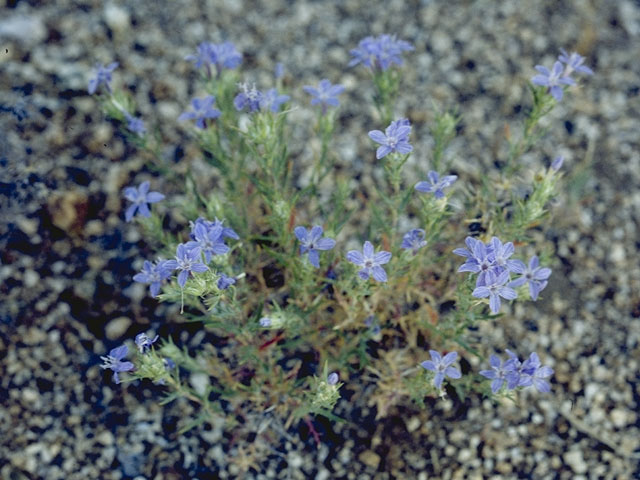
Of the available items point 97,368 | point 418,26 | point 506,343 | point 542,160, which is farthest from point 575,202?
point 97,368

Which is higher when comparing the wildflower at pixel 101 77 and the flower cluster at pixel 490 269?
the wildflower at pixel 101 77

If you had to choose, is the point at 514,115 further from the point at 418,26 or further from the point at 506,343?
the point at 506,343

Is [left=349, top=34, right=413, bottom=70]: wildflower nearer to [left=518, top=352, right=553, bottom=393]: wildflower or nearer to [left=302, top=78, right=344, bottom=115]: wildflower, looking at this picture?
[left=302, top=78, right=344, bottom=115]: wildflower

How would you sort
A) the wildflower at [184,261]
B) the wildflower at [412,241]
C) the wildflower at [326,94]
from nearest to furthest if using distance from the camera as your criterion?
the wildflower at [184,261] < the wildflower at [412,241] < the wildflower at [326,94]

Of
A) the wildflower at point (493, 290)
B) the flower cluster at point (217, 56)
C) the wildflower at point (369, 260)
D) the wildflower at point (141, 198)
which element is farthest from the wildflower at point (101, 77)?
the wildflower at point (493, 290)

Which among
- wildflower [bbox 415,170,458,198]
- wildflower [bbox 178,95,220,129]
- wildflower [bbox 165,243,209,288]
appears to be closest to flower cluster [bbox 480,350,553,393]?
wildflower [bbox 415,170,458,198]

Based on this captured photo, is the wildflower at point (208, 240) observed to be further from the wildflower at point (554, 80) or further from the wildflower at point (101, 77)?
the wildflower at point (554, 80)
